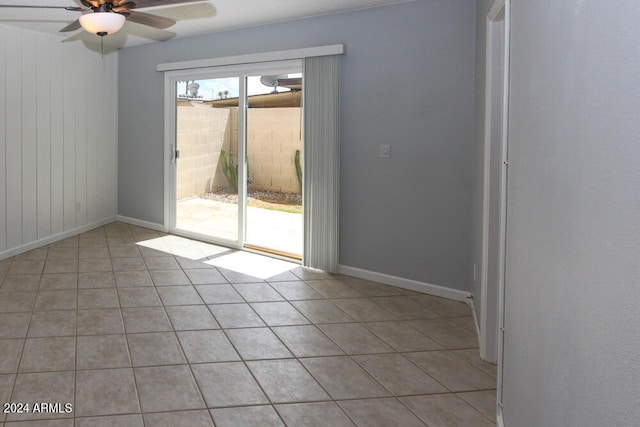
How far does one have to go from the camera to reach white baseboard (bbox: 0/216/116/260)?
5145mm

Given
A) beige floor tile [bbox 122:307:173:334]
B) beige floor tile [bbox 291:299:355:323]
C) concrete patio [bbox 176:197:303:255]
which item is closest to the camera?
beige floor tile [bbox 122:307:173:334]

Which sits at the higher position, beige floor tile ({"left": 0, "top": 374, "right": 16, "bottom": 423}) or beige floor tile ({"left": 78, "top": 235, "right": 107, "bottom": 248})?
beige floor tile ({"left": 78, "top": 235, "right": 107, "bottom": 248})

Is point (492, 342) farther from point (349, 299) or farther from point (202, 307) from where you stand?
point (202, 307)

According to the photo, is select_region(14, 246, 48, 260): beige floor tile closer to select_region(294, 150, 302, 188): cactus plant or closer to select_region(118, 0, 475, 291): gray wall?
select_region(294, 150, 302, 188): cactus plant

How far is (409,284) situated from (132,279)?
2394 mm

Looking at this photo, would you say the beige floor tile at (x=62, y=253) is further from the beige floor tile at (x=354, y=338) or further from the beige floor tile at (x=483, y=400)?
the beige floor tile at (x=483, y=400)

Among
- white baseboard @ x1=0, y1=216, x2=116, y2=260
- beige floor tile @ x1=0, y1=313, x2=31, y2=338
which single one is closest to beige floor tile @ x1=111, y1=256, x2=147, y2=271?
white baseboard @ x1=0, y1=216, x2=116, y2=260

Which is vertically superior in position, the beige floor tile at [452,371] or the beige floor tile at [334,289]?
the beige floor tile at [334,289]

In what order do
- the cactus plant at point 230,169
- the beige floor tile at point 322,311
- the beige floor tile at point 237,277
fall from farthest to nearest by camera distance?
the cactus plant at point 230,169, the beige floor tile at point 237,277, the beige floor tile at point 322,311

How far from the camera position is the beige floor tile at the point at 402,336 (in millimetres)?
3174

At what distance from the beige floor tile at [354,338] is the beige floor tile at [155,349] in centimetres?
96

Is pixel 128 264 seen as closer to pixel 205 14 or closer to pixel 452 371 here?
pixel 205 14

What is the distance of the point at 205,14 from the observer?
15.3ft

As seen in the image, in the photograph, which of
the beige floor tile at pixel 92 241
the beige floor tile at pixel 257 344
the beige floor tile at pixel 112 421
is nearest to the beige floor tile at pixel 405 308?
the beige floor tile at pixel 257 344
